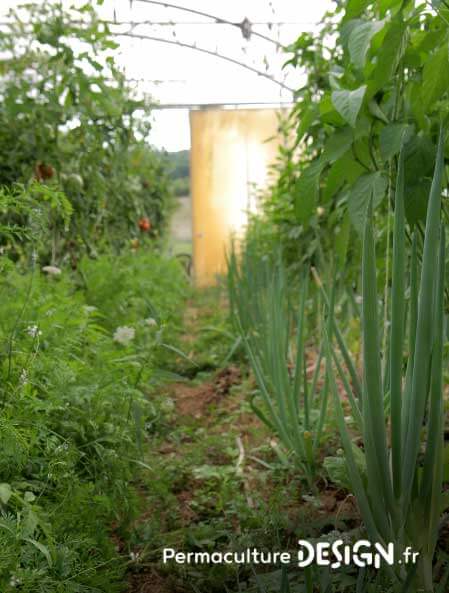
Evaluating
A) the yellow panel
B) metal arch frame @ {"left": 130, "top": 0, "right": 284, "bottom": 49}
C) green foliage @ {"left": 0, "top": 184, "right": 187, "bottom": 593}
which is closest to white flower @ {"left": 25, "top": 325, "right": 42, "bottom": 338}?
green foliage @ {"left": 0, "top": 184, "right": 187, "bottom": 593}

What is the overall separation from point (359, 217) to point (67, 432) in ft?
2.18

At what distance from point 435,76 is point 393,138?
103 millimetres

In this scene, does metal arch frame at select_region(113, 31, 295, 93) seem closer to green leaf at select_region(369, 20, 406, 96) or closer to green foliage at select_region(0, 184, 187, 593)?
green foliage at select_region(0, 184, 187, 593)

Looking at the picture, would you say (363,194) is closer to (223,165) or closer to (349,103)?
(349,103)

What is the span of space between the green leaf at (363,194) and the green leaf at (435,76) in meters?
0.13

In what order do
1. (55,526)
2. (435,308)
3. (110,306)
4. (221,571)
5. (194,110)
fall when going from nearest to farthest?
(435,308)
(55,526)
(221,571)
(110,306)
(194,110)

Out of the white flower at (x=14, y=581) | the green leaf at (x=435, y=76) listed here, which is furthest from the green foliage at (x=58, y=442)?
the green leaf at (x=435, y=76)

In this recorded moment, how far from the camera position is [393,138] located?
102 centimetres

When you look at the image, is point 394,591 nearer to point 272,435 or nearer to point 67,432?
point 67,432

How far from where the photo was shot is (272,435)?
189 cm

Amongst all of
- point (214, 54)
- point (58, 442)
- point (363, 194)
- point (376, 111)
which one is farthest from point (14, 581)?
point (214, 54)

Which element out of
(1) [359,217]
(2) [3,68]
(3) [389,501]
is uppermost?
(2) [3,68]

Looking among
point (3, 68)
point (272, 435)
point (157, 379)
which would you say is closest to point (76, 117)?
point (3, 68)

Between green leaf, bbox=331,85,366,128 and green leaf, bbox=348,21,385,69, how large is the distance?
4 centimetres
